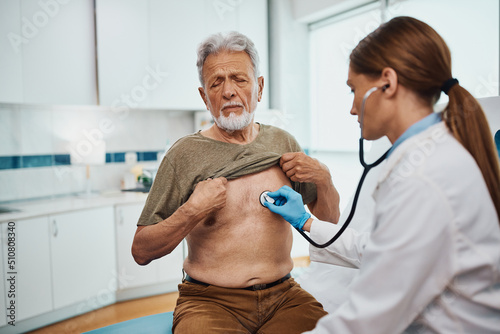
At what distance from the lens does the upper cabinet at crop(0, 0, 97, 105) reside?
2.42 metres

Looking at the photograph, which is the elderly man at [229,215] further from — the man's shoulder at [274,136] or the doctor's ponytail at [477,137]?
the doctor's ponytail at [477,137]

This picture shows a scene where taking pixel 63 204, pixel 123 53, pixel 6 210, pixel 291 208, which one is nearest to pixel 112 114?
pixel 123 53

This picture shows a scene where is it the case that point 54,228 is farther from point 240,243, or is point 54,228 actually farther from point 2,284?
point 240,243

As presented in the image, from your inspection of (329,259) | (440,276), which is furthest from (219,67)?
(440,276)

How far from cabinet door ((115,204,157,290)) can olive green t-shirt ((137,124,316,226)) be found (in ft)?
5.06

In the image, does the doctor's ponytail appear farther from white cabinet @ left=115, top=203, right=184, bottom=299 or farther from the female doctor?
white cabinet @ left=115, top=203, right=184, bottom=299

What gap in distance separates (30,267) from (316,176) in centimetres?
187

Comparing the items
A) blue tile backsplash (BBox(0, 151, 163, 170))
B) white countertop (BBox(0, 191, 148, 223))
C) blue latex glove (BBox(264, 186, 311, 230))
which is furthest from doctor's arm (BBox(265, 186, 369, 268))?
blue tile backsplash (BBox(0, 151, 163, 170))

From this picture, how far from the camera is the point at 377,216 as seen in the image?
0.83 meters

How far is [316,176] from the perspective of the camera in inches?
55.0

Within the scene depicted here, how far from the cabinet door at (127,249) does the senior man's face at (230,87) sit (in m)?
1.61

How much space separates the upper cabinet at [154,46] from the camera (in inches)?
112

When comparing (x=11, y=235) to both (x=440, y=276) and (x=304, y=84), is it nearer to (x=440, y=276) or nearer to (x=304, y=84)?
(x=440, y=276)

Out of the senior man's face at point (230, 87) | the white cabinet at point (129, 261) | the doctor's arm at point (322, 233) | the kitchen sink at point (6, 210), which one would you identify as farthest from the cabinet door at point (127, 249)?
the doctor's arm at point (322, 233)
